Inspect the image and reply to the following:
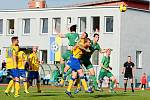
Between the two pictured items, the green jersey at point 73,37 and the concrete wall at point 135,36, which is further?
the concrete wall at point 135,36

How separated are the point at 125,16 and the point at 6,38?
16.9 m

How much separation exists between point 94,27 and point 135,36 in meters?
4.62

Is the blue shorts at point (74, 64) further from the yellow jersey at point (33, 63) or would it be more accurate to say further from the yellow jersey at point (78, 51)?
the yellow jersey at point (33, 63)

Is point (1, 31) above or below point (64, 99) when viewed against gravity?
above

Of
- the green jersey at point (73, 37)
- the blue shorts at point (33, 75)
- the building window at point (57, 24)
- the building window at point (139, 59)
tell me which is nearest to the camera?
the green jersey at point (73, 37)

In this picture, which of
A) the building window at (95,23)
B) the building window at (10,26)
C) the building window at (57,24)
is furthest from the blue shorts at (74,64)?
the building window at (10,26)

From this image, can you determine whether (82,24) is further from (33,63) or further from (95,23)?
(33,63)

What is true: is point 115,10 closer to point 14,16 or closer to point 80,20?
point 80,20

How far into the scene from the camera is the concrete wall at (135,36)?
6400 cm

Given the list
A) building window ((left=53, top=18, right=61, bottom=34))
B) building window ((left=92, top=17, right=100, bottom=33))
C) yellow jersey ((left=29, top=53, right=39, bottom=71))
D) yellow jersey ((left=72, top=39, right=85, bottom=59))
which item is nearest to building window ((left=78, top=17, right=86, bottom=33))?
building window ((left=92, top=17, right=100, bottom=33))

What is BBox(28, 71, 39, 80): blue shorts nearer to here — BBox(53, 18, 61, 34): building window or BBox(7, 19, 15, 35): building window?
BBox(53, 18, 61, 34): building window

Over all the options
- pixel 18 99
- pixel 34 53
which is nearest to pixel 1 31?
pixel 34 53

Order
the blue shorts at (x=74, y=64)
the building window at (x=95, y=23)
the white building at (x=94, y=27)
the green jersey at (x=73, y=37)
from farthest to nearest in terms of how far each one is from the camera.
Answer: the building window at (x=95, y=23), the white building at (x=94, y=27), the green jersey at (x=73, y=37), the blue shorts at (x=74, y=64)

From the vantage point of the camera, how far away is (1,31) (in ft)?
244
